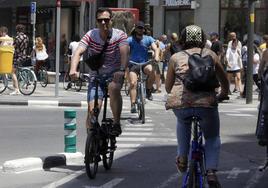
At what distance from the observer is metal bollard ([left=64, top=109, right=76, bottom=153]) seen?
9.14 meters

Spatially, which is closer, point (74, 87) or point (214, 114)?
point (214, 114)

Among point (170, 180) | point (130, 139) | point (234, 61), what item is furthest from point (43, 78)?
point (170, 180)

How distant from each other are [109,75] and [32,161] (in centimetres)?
150

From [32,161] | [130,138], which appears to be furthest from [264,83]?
[130,138]

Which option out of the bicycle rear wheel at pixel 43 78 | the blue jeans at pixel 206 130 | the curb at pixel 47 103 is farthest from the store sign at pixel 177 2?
the blue jeans at pixel 206 130

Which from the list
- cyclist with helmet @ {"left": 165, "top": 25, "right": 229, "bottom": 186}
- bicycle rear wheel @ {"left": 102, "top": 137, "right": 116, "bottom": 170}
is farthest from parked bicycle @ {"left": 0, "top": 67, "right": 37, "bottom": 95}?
cyclist with helmet @ {"left": 165, "top": 25, "right": 229, "bottom": 186}

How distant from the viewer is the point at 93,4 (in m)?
32.5

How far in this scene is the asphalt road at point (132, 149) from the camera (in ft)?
27.0

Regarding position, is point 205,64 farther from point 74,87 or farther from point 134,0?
point 134,0

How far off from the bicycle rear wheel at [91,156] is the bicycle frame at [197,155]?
5.78 feet

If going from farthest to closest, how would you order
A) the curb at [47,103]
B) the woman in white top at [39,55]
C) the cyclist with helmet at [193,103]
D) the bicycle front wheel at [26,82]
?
the woman in white top at [39,55]
the bicycle front wheel at [26,82]
the curb at [47,103]
the cyclist with helmet at [193,103]

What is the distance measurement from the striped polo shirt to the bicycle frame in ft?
7.53

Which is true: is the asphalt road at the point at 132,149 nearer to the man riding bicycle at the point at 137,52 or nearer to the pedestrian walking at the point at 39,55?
the man riding bicycle at the point at 137,52

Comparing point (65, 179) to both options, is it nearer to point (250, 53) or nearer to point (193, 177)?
point (193, 177)
